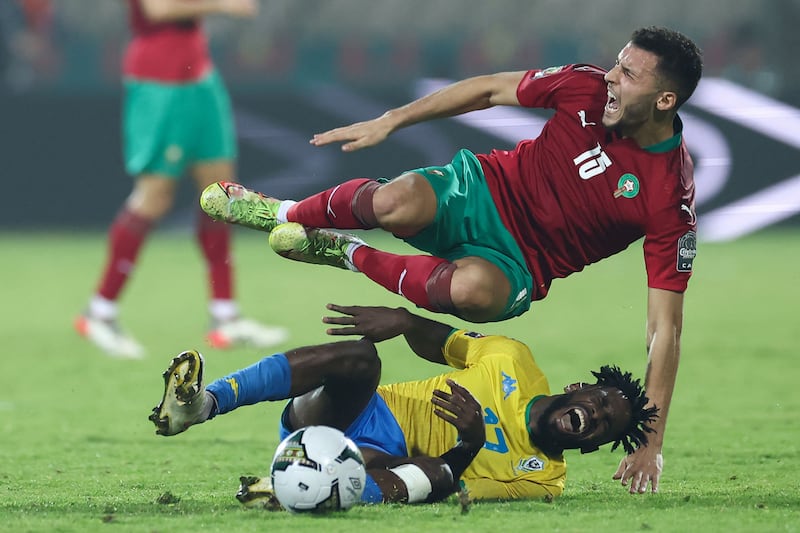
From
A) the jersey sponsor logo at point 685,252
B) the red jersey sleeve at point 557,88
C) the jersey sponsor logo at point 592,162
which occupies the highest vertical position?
the red jersey sleeve at point 557,88

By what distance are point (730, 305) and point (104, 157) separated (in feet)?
20.0

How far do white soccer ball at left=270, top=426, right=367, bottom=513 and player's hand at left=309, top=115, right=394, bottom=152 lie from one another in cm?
130

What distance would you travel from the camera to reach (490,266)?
187 inches

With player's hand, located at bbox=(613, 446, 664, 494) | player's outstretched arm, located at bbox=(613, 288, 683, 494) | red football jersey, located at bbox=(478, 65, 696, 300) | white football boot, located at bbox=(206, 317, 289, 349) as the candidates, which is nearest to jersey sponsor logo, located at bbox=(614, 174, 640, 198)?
red football jersey, located at bbox=(478, 65, 696, 300)

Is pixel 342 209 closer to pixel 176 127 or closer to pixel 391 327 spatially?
pixel 391 327

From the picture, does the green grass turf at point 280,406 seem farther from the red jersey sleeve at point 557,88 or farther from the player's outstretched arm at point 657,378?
the red jersey sleeve at point 557,88

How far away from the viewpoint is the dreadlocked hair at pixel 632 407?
4316 millimetres

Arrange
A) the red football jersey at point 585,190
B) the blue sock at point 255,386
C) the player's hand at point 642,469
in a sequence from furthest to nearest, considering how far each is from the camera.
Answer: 1. the red football jersey at point 585,190
2. the player's hand at point 642,469
3. the blue sock at point 255,386

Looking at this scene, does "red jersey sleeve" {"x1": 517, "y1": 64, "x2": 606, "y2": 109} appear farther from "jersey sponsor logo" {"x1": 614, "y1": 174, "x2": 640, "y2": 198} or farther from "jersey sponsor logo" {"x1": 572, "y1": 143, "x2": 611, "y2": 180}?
"jersey sponsor logo" {"x1": 614, "y1": 174, "x2": 640, "y2": 198}

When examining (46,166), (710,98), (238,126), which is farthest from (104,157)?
(710,98)

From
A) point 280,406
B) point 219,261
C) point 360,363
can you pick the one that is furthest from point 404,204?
point 219,261

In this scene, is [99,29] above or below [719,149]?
above

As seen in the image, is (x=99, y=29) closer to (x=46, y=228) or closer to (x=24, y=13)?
(x=24, y=13)

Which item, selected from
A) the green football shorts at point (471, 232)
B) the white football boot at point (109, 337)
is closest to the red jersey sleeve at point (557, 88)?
the green football shorts at point (471, 232)
